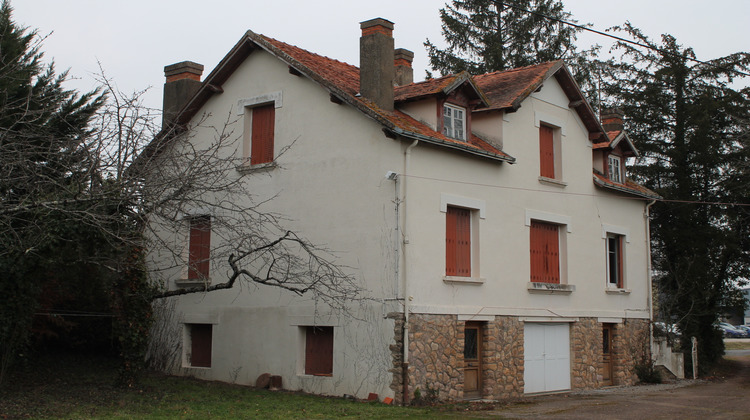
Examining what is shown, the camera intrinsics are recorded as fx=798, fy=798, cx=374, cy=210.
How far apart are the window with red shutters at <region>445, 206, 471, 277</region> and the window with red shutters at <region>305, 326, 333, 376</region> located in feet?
9.31

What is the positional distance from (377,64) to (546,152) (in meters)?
5.39

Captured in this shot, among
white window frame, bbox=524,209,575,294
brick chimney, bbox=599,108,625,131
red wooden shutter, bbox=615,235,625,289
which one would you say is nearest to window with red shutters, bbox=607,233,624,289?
red wooden shutter, bbox=615,235,625,289

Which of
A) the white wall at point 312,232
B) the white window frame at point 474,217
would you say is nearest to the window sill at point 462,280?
the white window frame at point 474,217

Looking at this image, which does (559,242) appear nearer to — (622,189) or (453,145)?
(622,189)

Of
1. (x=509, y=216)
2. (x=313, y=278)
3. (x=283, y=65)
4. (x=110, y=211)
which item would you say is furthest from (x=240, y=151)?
(x=509, y=216)

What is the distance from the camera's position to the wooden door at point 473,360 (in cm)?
1675

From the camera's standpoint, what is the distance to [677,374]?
2305 centimetres

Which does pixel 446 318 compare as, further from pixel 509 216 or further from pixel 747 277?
pixel 747 277

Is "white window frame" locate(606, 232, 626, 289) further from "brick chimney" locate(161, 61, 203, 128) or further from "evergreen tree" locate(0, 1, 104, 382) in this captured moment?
"evergreen tree" locate(0, 1, 104, 382)

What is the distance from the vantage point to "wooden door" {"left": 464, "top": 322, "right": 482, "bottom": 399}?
1675 centimetres

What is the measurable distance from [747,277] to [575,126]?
11.0m

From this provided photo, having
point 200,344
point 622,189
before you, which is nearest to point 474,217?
point 622,189

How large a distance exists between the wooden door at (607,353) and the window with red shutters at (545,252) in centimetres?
290

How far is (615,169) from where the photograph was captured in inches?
902
